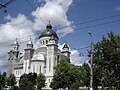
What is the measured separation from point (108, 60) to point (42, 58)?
216 ft

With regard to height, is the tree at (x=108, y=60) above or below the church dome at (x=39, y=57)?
below

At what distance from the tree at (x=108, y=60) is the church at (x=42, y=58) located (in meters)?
58.1

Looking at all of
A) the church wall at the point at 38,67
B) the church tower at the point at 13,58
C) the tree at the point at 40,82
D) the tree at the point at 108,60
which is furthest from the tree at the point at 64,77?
the church tower at the point at 13,58

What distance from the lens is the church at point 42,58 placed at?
4267 inches

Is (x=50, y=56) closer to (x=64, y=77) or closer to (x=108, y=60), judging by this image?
(x=64, y=77)

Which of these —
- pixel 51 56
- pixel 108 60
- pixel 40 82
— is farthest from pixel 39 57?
pixel 108 60

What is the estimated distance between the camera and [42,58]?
365 feet

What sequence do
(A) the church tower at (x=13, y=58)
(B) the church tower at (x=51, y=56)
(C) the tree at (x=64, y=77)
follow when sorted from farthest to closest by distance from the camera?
(A) the church tower at (x=13, y=58), (B) the church tower at (x=51, y=56), (C) the tree at (x=64, y=77)

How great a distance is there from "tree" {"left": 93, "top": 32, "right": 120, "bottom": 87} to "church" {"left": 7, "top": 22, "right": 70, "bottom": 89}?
191ft

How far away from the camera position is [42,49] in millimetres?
116250

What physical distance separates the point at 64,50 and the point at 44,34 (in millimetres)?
13314

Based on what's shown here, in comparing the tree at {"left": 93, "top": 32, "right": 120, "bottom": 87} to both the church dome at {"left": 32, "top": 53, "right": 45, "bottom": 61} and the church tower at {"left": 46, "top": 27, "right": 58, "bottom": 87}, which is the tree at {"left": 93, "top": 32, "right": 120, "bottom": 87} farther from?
the church dome at {"left": 32, "top": 53, "right": 45, "bottom": 61}

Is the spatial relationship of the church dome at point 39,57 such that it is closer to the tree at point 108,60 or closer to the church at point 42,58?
the church at point 42,58

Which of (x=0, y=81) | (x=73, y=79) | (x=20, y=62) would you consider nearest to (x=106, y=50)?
(x=73, y=79)
